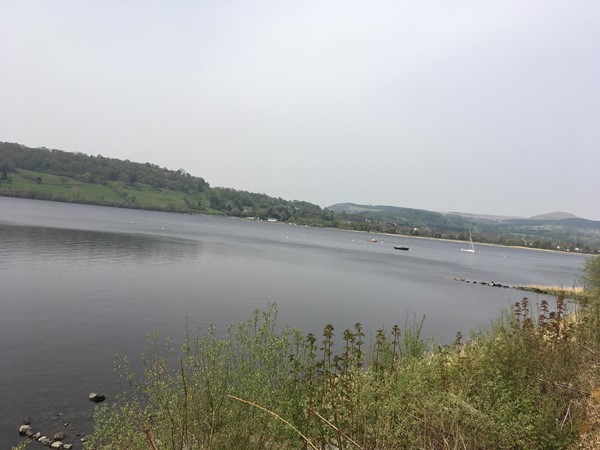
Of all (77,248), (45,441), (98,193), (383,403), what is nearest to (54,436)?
(45,441)

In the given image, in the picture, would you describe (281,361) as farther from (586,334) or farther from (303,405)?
(586,334)

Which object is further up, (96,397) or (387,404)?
(387,404)

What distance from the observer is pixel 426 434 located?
15.6 ft

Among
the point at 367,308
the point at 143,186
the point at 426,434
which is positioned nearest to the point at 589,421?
the point at 426,434

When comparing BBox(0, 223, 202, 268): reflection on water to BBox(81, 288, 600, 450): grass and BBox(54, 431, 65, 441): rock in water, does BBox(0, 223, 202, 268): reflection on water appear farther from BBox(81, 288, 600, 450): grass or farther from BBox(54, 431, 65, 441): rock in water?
BBox(81, 288, 600, 450): grass

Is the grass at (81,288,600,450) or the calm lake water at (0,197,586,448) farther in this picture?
the calm lake water at (0,197,586,448)

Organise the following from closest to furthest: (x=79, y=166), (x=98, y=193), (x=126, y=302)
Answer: (x=126, y=302) < (x=98, y=193) < (x=79, y=166)

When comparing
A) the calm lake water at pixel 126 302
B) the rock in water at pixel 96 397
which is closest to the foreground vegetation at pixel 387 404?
the calm lake water at pixel 126 302

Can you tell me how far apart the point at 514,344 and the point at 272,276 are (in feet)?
127

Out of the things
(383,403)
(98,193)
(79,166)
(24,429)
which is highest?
(79,166)

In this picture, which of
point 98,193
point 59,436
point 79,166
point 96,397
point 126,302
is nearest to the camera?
point 59,436

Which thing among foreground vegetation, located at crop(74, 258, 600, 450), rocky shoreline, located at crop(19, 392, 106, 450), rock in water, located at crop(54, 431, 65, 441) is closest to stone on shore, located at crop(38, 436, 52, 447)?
rocky shoreline, located at crop(19, 392, 106, 450)

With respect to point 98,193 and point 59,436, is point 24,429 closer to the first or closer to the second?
point 59,436

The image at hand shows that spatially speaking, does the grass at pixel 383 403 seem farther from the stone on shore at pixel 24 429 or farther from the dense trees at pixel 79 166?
the dense trees at pixel 79 166
